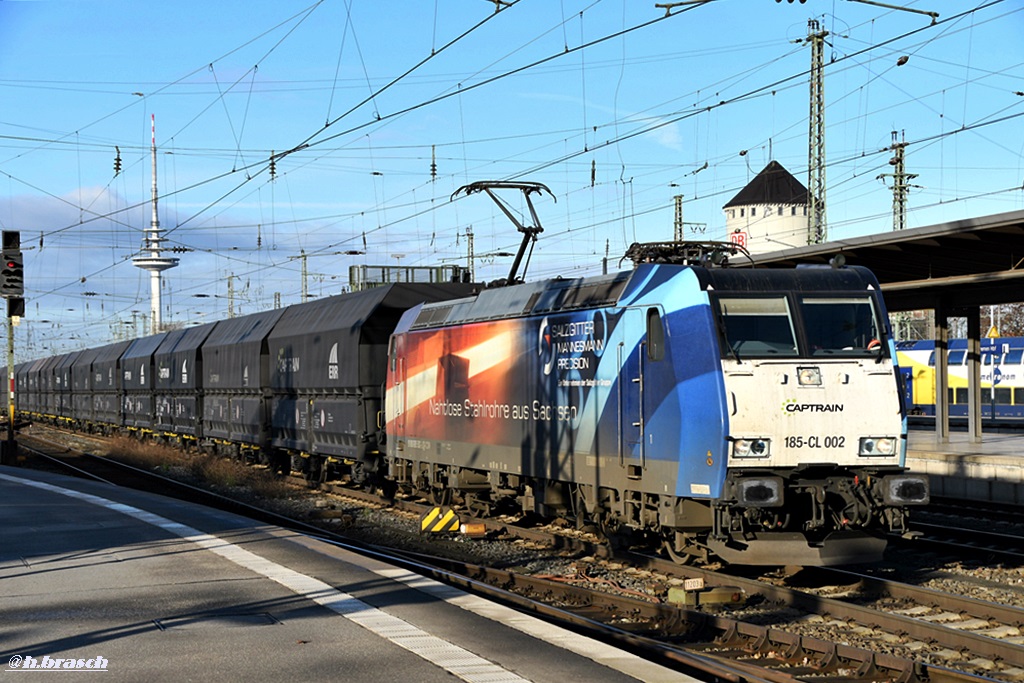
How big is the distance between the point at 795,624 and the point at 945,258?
51.5ft

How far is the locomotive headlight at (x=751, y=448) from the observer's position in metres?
12.0

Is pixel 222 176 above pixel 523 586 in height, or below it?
above

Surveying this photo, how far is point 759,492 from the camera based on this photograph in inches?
468

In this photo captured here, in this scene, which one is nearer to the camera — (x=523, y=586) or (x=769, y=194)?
(x=523, y=586)

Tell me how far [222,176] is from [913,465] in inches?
821

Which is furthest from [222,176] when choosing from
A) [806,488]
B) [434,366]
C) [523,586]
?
[806,488]

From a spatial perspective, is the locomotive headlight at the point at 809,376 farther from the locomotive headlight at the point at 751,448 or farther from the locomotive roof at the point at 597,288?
the locomotive roof at the point at 597,288

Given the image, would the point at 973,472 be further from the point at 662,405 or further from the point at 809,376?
the point at 662,405

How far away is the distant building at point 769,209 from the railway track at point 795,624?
72.1m

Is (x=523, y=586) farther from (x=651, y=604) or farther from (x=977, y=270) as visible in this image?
(x=977, y=270)

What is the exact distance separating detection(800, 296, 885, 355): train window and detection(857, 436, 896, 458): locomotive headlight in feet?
3.36

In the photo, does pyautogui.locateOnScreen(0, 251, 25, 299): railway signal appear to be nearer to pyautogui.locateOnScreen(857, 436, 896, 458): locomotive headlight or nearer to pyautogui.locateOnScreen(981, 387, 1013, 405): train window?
pyautogui.locateOnScreen(857, 436, 896, 458): locomotive headlight

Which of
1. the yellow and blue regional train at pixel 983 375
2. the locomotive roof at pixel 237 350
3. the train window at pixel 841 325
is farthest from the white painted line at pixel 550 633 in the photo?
the yellow and blue regional train at pixel 983 375

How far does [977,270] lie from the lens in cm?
2509
